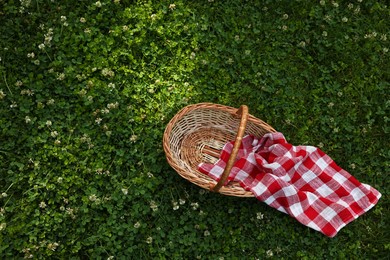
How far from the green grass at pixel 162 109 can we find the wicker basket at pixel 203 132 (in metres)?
0.14

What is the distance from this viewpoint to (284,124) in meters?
3.68

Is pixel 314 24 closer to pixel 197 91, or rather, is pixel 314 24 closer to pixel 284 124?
pixel 284 124

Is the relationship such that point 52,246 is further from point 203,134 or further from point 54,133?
point 203,134

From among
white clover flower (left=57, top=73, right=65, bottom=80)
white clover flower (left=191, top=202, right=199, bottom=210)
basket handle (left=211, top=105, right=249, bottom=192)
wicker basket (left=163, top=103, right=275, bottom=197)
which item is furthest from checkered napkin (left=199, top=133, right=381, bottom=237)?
white clover flower (left=57, top=73, right=65, bottom=80)

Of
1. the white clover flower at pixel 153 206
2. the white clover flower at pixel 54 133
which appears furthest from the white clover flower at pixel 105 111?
the white clover flower at pixel 153 206

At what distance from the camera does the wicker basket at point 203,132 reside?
10.9 ft

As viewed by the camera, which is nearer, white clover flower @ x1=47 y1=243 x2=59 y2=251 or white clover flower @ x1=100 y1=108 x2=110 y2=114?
white clover flower @ x1=47 y1=243 x2=59 y2=251

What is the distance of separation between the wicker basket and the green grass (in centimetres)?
14

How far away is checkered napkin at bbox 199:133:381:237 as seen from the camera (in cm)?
322

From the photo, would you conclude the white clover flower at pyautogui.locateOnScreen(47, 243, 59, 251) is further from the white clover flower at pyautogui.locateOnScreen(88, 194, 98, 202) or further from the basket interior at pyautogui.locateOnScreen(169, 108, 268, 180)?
the basket interior at pyautogui.locateOnScreen(169, 108, 268, 180)

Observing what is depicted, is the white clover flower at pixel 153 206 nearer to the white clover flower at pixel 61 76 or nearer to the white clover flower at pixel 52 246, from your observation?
the white clover flower at pixel 52 246

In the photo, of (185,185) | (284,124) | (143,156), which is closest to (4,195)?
(143,156)

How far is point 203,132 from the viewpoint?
140 inches

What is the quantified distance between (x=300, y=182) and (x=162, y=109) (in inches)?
46.4
